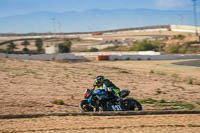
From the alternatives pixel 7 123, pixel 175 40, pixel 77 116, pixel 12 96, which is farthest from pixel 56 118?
pixel 175 40

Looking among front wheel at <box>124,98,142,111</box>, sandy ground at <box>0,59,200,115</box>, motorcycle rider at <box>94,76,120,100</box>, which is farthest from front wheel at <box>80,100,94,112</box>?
front wheel at <box>124,98,142,111</box>

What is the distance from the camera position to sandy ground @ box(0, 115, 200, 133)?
10.9 metres

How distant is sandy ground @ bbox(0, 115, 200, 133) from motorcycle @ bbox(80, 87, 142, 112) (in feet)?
3.80

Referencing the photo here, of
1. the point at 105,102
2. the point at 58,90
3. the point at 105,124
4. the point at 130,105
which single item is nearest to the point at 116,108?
the point at 105,102

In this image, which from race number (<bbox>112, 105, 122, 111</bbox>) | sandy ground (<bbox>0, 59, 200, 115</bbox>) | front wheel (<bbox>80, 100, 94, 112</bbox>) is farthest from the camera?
sandy ground (<bbox>0, 59, 200, 115</bbox>)

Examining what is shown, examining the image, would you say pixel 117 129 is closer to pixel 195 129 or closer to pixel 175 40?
pixel 195 129

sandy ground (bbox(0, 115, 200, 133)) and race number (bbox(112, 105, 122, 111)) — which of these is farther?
race number (bbox(112, 105, 122, 111))

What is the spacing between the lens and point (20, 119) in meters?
12.3

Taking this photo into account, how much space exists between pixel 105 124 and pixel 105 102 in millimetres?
2514

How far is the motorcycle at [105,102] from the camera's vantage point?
14008mm

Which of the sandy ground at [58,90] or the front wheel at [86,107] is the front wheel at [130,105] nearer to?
the front wheel at [86,107]

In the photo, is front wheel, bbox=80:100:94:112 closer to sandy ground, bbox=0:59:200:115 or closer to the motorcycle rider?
the motorcycle rider

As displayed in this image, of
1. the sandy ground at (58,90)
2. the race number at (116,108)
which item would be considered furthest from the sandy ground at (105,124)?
the sandy ground at (58,90)

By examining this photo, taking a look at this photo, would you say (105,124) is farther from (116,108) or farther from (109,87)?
(109,87)
